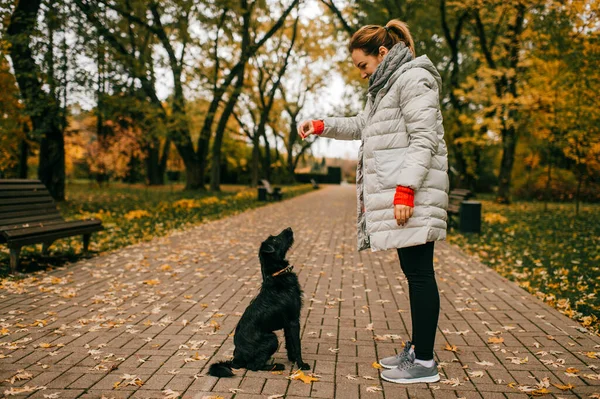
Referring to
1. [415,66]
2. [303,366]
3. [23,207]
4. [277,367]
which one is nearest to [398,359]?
[303,366]

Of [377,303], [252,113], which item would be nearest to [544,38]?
[377,303]

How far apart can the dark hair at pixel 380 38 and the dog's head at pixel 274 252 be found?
4.12 feet

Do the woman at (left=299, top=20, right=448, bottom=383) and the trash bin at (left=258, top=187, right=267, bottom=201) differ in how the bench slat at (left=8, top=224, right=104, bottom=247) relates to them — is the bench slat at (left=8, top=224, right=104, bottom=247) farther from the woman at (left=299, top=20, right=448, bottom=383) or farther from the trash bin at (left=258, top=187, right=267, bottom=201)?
the trash bin at (left=258, top=187, right=267, bottom=201)

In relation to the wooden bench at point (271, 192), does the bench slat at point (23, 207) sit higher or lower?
higher

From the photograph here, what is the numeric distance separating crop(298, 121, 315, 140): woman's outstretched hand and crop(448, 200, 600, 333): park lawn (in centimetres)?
309

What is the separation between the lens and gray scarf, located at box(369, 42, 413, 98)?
9.59ft

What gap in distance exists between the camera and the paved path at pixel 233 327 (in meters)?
3.10

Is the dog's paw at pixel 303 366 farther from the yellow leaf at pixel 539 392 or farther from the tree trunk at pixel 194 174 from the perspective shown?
the tree trunk at pixel 194 174

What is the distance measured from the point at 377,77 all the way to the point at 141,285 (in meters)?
4.10

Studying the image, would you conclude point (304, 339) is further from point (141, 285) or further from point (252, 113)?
point (252, 113)

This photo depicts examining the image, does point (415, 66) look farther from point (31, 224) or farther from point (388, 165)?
point (31, 224)

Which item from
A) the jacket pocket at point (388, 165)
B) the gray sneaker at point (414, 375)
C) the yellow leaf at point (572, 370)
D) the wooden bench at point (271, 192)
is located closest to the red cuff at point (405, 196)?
the jacket pocket at point (388, 165)

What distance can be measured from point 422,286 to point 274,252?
95cm

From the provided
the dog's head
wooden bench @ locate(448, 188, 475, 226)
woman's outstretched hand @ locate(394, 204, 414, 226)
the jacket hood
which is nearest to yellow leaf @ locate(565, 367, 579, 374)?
woman's outstretched hand @ locate(394, 204, 414, 226)
